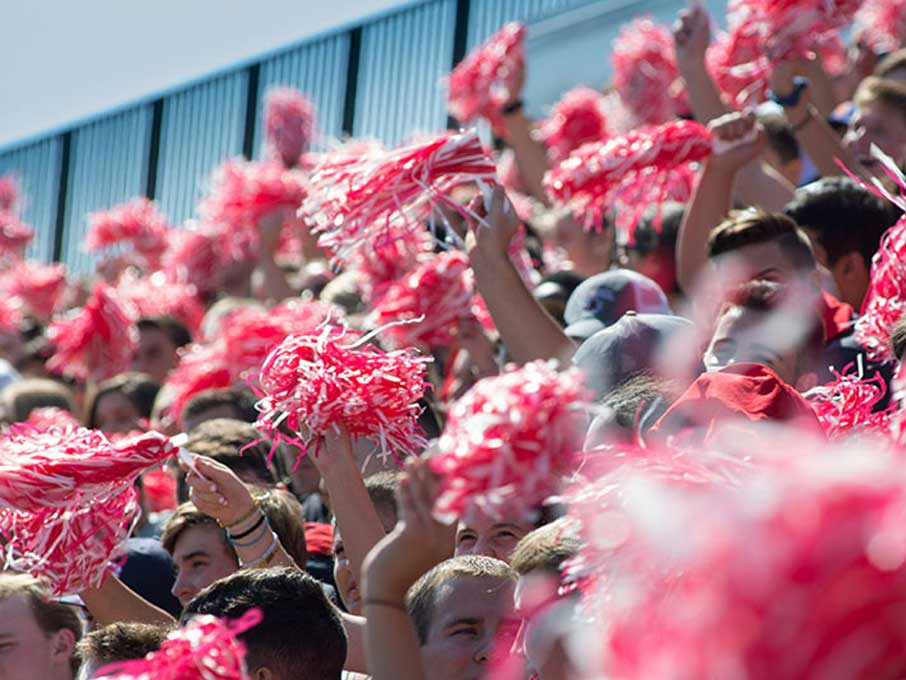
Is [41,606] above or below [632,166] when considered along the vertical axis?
below

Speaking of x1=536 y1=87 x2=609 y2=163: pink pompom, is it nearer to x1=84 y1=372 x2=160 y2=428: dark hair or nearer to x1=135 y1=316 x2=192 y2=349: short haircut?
x1=135 y1=316 x2=192 y2=349: short haircut

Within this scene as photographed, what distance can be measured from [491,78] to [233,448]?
2.87 meters

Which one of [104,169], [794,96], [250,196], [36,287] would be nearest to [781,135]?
→ [794,96]

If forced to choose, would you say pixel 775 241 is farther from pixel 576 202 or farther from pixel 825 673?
pixel 825 673

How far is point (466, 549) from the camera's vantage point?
3.51 m

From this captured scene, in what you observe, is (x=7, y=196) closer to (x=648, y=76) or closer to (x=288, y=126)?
(x=288, y=126)

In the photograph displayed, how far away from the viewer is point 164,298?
801cm

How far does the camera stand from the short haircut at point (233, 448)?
13.5 feet

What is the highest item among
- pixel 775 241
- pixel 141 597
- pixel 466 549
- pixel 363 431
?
pixel 775 241

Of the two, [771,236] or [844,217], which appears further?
[844,217]

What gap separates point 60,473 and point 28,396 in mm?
3587

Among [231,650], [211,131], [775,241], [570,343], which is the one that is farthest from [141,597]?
[211,131]

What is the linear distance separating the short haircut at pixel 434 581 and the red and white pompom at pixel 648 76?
14.0 ft

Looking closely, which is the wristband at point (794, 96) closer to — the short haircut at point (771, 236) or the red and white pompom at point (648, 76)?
the short haircut at point (771, 236)
